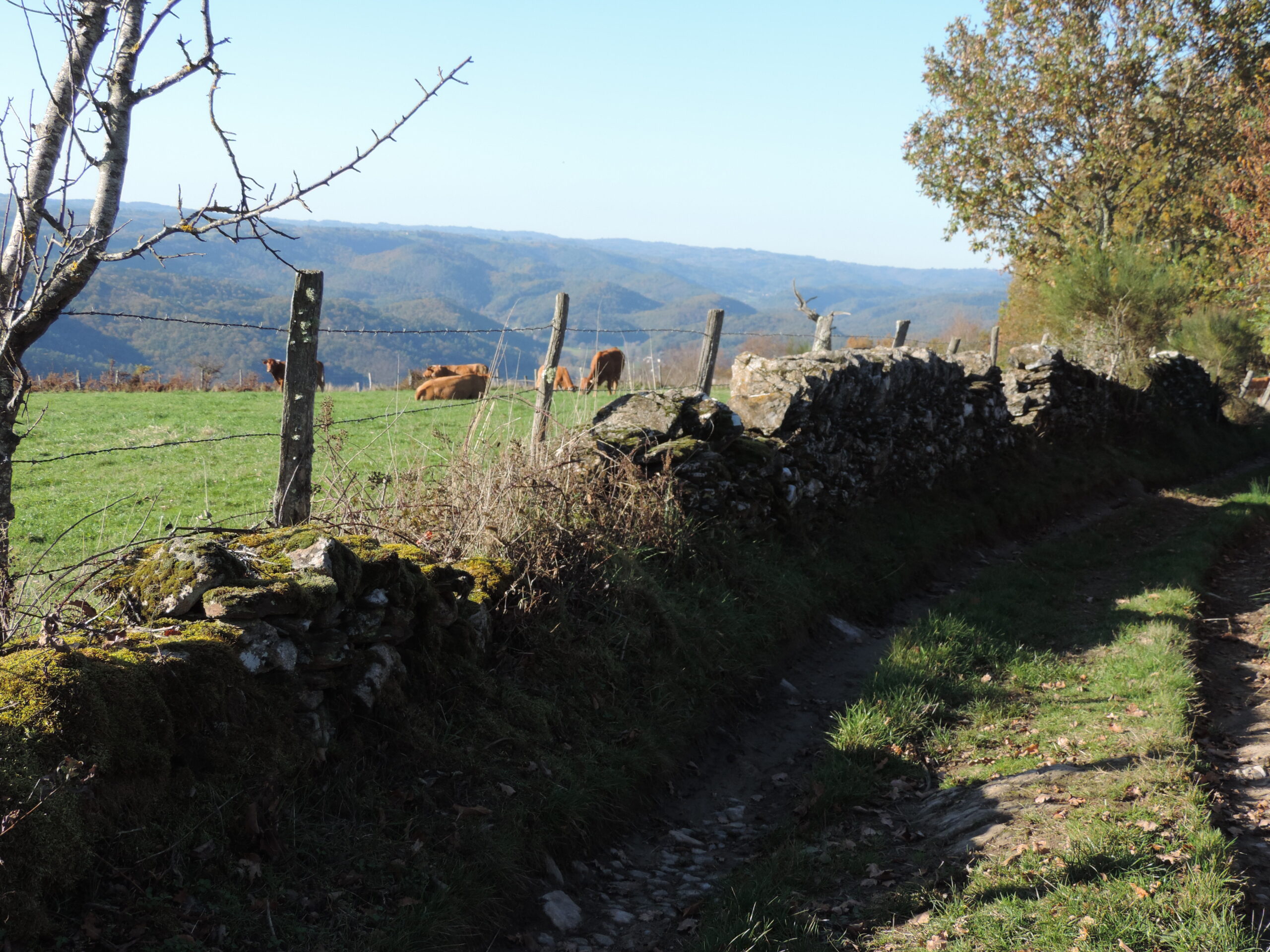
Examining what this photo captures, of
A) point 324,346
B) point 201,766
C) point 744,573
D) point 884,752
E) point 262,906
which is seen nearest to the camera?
point 262,906

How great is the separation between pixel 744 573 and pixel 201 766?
4835 millimetres

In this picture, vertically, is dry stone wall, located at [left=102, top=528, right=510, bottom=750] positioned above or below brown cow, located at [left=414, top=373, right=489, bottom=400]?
above

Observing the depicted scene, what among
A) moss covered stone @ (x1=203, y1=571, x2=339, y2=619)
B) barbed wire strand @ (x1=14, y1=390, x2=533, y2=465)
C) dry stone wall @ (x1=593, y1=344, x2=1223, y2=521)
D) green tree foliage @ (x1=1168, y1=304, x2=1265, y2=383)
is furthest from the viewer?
green tree foliage @ (x1=1168, y1=304, x2=1265, y2=383)

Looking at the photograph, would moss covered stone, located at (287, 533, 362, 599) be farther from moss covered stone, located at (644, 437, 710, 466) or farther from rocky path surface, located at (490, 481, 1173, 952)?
moss covered stone, located at (644, 437, 710, 466)

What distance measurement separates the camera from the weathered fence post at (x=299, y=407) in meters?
4.94

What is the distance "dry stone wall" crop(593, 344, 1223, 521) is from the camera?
25.4 ft

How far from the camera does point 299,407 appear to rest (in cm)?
507

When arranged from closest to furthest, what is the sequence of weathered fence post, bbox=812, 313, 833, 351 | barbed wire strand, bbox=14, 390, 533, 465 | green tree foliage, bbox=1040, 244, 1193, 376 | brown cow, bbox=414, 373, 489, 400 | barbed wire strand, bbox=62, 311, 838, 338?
1. barbed wire strand, bbox=14, 390, 533, 465
2. barbed wire strand, bbox=62, 311, 838, 338
3. weathered fence post, bbox=812, 313, 833, 351
4. green tree foliage, bbox=1040, 244, 1193, 376
5. brown cow, bbox=414, 373, 489, 400

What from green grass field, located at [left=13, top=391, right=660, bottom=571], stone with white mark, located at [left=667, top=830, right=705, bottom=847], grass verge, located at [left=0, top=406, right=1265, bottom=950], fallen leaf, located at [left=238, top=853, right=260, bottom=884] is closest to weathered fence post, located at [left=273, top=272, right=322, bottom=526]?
green grass field, located at [left=13, top=391, right=660, bottom=571]

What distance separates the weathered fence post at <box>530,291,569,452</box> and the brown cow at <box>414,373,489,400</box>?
56.7 feet

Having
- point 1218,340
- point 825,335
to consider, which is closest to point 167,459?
point 825,335

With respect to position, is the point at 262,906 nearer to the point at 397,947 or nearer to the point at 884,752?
the point at 397,947

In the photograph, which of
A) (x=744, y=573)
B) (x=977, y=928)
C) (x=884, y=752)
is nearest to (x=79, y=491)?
(x=744, y=573)

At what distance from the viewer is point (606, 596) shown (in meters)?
5.99
